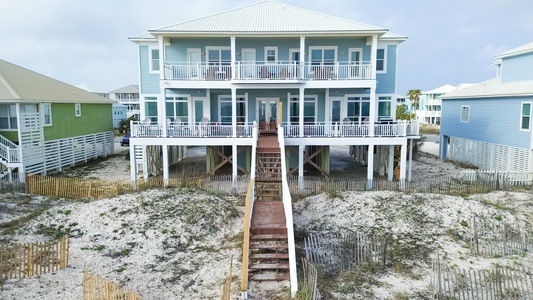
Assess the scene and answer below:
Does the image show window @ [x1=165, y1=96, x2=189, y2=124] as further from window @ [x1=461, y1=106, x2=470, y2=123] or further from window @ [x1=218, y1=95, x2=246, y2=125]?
window @ [x1=461, y1=106, x2=470, y2=123]

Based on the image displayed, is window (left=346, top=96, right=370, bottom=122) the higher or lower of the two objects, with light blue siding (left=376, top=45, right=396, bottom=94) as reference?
lower

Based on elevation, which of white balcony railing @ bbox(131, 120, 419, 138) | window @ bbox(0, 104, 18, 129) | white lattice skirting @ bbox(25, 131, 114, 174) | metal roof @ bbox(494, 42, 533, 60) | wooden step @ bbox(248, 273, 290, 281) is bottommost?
wooden step @ bbox(248, 273, 290, 281)

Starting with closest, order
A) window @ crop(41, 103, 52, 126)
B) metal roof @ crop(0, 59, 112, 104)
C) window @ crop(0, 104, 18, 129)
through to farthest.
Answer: metal roof @ crop(0, 59, 112, 104) < window @ crop(0, 104, 18, 129) < window @ crop(41, 103, 52, 126)

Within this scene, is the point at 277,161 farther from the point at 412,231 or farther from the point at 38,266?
the point at 38,266

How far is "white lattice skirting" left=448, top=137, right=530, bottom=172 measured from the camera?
71.2 feet

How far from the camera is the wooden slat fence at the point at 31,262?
9.98m

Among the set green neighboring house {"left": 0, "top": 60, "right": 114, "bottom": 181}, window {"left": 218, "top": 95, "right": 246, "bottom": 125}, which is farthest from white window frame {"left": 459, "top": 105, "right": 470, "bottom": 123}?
green neighboring house {"left": 0, "top": 60, "right": 114, "bottom": 181}

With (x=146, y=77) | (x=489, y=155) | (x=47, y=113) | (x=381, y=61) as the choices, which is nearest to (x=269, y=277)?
(x=381, y=61)

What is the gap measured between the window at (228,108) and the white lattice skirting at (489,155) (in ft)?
55.0

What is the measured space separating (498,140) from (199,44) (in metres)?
20.3

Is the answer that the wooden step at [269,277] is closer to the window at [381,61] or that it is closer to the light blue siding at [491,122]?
the window at [381,61]

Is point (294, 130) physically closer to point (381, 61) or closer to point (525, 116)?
point (381, 61)

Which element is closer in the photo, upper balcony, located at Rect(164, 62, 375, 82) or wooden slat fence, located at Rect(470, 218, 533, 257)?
wooden slat fence, located at Rect(470, 218, 533, 257)

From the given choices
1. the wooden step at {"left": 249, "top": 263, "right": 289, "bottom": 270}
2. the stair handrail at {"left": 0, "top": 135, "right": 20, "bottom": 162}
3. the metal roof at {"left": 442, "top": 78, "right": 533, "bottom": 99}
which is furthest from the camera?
the metal roof at {"left": 442, "top": 78, "right": 533, "bottom": 99}
